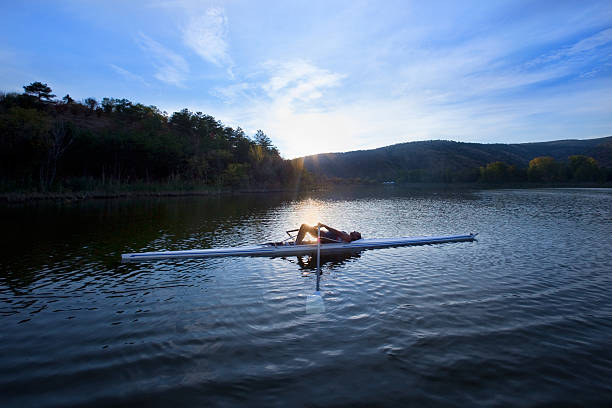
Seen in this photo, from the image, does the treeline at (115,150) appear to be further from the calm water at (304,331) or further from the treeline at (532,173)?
the treeline at (532,173)

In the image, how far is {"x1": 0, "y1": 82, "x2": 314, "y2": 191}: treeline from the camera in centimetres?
3384

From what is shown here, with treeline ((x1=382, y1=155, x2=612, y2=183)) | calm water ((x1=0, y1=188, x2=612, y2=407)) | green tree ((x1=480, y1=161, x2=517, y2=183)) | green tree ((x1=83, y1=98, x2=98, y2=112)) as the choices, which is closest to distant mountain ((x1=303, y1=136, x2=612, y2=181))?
treeline ((x1=382, y1=155, x2=612, y2=183))

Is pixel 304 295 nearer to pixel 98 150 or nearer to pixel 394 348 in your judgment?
pixel 394 348

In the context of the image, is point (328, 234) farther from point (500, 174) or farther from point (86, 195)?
point (500, 174)

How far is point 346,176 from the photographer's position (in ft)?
435

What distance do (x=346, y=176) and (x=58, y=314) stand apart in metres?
129

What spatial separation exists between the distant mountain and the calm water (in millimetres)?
114534

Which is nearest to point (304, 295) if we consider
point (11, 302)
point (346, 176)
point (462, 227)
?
point (11, 302)

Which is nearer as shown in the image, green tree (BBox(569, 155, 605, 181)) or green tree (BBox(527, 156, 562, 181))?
green tree (BBox(569, 155, 605, 181))

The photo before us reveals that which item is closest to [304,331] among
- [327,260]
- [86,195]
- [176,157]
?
[327,260]

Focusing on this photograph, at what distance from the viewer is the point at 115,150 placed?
42.6m

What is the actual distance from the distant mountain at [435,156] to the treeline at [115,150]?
56.9m

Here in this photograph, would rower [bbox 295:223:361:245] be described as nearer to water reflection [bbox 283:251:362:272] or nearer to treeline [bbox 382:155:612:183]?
water reflection [bbox 283:251:362:272]

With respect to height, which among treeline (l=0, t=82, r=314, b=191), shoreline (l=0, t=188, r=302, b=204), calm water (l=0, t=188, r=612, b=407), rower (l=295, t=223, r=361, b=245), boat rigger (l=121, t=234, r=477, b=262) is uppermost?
treeline (l=0, t=82, r=314, b=191)
